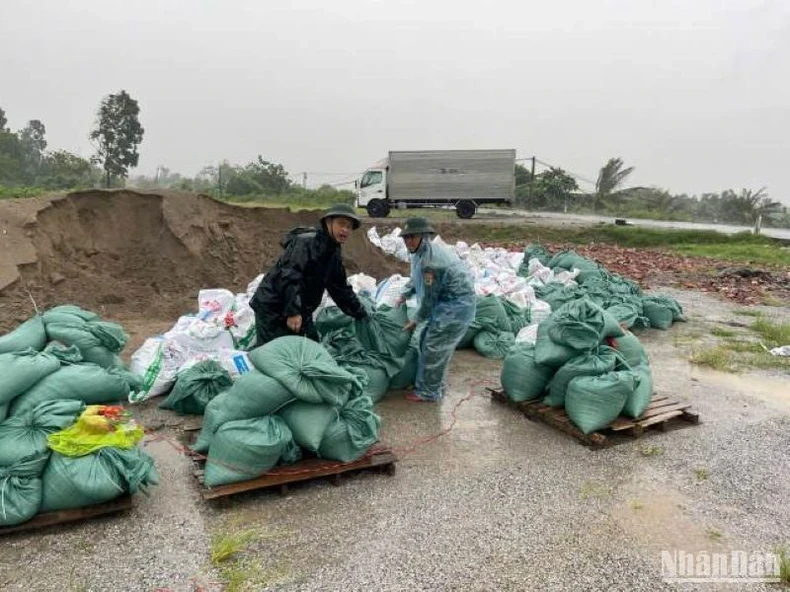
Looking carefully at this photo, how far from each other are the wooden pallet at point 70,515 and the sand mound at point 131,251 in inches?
162

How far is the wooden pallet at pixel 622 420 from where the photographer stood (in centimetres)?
400

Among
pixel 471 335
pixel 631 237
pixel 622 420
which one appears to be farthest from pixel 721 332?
pixel 631 237

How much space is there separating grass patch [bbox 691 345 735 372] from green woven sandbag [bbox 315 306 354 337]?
3705mm

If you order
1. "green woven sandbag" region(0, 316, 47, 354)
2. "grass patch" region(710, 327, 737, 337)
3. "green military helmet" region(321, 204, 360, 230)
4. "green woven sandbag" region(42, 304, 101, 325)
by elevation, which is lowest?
"grass patch" region(710, 327, 737, 337)

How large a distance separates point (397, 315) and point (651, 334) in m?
3.93

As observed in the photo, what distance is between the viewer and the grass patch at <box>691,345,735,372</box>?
5.88 metres

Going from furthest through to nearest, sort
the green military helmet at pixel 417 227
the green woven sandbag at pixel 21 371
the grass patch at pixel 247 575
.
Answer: the green military helmet at pixel 417 227 → the green woven sandbag at pixel 21 371 → the grass patch at pixel 247 575

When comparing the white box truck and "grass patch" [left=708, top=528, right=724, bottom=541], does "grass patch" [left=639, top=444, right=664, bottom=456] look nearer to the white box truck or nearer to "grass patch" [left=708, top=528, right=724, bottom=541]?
"grass patch" [left=708, top=528, right=724, bottom=541]

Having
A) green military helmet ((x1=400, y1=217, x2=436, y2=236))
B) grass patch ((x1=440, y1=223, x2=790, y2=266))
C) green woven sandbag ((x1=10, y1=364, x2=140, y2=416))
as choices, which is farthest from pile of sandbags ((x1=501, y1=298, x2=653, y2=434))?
grass patch ((x1=440, y1=223, x2=790, y2=266))

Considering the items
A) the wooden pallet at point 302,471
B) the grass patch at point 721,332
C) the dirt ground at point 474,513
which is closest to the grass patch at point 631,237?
the grass patch at point 721,332

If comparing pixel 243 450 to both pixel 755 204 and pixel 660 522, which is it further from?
pixel 755 204

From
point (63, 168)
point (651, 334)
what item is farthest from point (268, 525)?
point (63, 168)

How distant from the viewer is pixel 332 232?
13.4ft

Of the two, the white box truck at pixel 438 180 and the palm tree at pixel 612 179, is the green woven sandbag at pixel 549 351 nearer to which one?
the white box truck at pixel 438 180
